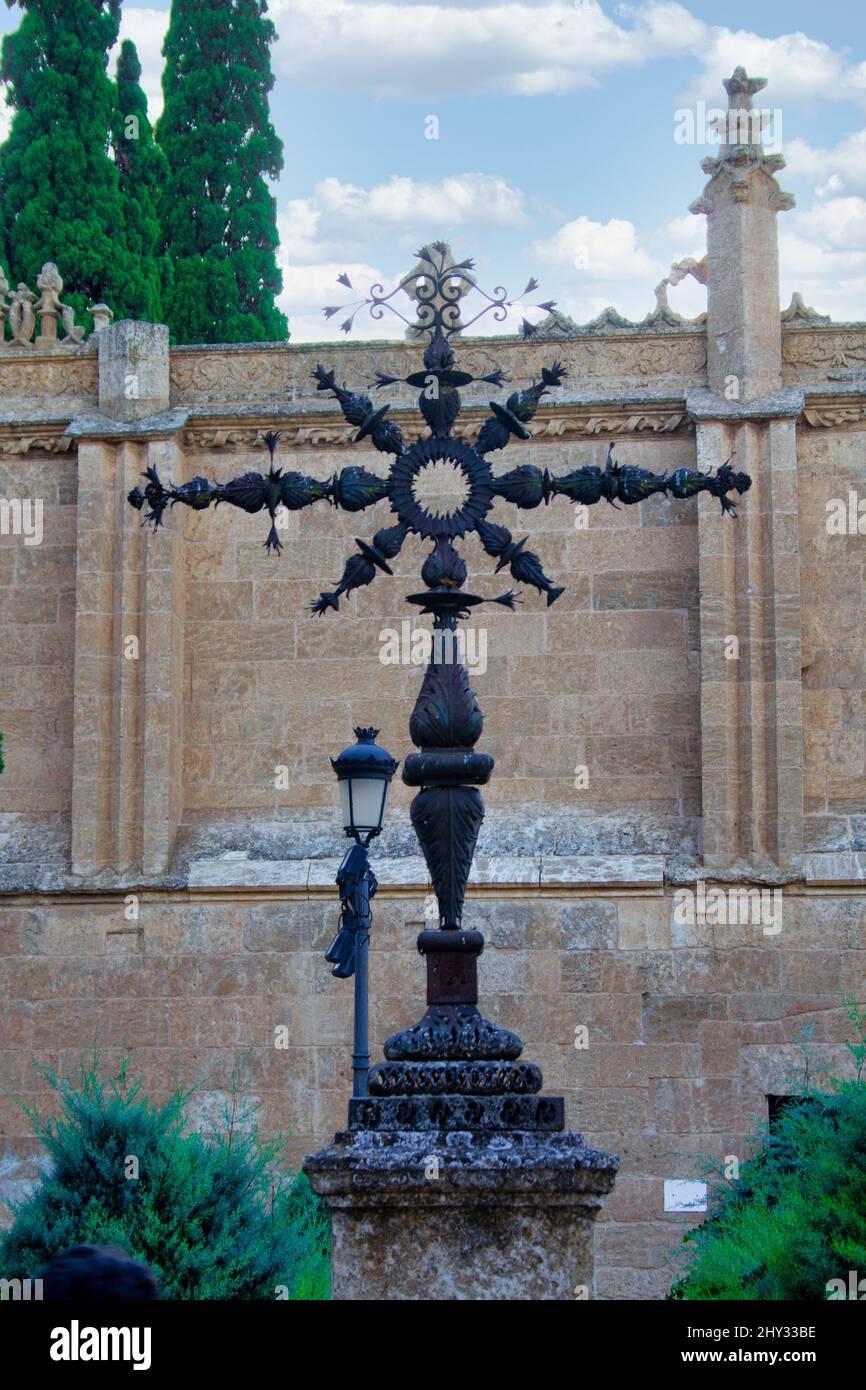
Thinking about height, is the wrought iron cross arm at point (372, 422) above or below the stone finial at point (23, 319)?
below

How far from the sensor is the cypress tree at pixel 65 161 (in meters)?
19.2

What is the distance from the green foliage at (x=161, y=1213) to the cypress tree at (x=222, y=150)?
43.6ft

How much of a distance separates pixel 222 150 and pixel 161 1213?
49.5 feet

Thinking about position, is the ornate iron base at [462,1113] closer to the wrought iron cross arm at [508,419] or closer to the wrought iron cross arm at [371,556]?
the wrought iron cross arm at [371,556]

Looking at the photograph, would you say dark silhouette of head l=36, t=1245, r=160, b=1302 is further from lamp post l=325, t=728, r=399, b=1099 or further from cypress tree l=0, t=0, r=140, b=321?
cypress tree l=0, t=0, r=140, b=321

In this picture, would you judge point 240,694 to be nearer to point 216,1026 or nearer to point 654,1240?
point 216,1026

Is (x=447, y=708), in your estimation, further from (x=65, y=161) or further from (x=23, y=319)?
(x=65, y=161)

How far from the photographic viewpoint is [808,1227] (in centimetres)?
758

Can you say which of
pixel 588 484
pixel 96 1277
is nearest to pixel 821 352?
pixel 588 484

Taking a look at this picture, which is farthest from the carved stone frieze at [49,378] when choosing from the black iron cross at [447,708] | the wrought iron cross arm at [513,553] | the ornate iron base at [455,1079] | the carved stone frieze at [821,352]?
the ornate iron base at [455,1079]

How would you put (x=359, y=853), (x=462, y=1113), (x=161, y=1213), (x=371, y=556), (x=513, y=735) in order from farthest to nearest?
(x=513, y=735) → (x=359, y=853) → (x=161, y=1213) → (x=371, y=556) → (x=462, y=1113)

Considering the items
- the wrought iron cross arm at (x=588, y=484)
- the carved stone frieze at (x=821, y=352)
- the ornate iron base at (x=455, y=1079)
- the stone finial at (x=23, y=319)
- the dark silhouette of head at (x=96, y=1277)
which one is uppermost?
the stone finial at (x=23, y=319)

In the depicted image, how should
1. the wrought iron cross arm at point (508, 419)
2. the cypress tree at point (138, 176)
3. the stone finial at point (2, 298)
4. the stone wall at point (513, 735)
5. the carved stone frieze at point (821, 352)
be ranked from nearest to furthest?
1. the wrought iron cross arm at point (508, 419)
2. the stone wall at point (513, 735)
3. the carved stone frieze at point (821, 352)
4. the stone finial at point (2, 298)
5. the cypress tree at point (138, 176)

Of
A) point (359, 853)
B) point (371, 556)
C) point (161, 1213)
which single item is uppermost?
point (371, 556)
